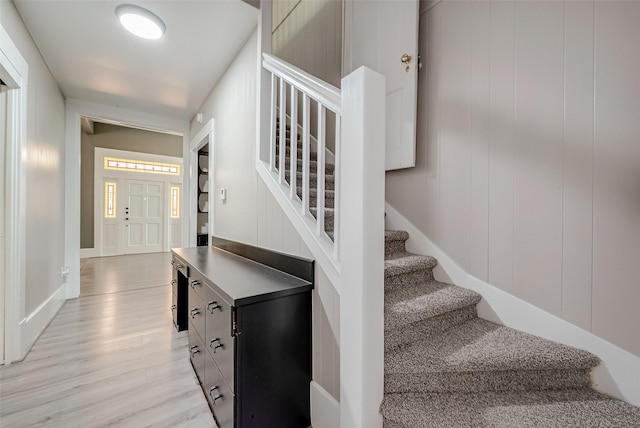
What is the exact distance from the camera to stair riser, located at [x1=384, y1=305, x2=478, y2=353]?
4.26 feet

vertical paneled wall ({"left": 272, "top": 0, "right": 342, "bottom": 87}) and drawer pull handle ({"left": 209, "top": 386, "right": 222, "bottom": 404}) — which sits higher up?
vertical paneled wall ({"left": 272, "top": 0, "right": 342, "bottom": 87})

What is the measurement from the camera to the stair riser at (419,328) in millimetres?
1299

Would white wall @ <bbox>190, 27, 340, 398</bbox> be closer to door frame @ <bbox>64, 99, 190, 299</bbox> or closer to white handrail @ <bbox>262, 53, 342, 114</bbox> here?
white handrail @ <bbox>262, 53, 342, 114</bbox>

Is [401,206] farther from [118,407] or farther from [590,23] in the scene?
[118,407]

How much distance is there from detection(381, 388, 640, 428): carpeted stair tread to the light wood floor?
98 cm

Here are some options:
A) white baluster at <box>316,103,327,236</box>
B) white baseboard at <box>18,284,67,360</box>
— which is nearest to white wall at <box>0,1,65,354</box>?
white baseboard at <box>18,284,67,360</box>

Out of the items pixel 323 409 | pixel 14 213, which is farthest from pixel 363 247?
pixel 14 213

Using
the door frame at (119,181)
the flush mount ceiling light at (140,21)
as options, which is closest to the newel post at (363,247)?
the flush mount ceiling light at (140,21)

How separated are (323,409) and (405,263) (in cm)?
88

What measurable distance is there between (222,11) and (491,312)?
8.83 ft

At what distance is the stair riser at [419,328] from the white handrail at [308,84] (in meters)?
1.04

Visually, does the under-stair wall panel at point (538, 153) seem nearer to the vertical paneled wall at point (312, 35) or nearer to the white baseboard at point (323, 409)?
the white baseboard at point (323, 409)

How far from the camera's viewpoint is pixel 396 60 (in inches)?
79.6

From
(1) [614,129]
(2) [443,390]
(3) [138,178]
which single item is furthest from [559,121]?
(3) [138,178]
